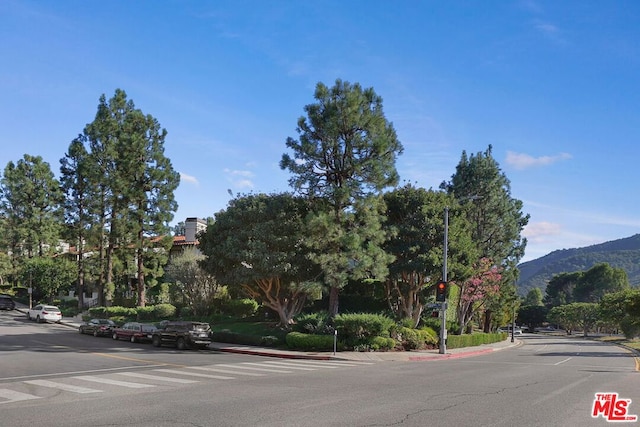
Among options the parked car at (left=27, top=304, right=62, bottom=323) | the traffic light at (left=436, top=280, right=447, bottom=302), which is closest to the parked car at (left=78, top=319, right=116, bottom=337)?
the parked car at (left=27, top=304, right=62, bottom=323)

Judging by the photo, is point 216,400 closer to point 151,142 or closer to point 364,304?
point 364,304

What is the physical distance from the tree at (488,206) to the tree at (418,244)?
9030 millimetres

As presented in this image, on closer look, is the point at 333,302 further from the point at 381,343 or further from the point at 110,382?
the point at 110,382

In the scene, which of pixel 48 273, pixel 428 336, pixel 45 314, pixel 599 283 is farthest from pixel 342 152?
pixel 599 283

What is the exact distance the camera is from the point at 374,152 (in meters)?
32.6

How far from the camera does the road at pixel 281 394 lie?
33.4 feet

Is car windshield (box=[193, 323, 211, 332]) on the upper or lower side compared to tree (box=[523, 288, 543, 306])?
upper

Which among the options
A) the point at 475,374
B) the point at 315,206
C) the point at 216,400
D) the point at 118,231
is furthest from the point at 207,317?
the point at 216,400

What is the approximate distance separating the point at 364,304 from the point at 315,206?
11377 mm

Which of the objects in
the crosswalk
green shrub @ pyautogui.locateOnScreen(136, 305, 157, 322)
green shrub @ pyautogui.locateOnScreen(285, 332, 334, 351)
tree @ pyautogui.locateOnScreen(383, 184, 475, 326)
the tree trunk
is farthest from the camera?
green shrub @ pyautogui.locateOnScreen(136, 305, 157, 322)

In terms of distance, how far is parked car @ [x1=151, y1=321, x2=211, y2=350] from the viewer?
29453 mm

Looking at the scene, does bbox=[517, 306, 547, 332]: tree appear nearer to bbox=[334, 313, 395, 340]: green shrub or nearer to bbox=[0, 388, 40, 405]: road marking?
bbox=[334, 313, 395, 340]: green shrub

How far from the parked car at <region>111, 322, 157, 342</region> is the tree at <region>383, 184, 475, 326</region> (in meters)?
16.4

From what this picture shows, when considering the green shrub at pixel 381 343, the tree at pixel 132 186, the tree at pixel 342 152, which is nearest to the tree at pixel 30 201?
the tree at pixel 132 186
